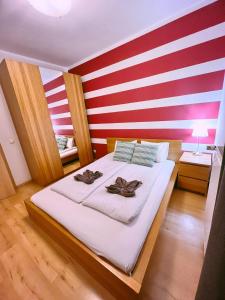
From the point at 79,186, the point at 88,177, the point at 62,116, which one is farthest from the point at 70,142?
the point at 79,186

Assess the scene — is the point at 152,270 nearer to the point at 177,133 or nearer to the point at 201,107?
the point at 177,133

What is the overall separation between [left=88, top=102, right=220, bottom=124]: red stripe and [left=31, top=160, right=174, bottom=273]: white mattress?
1349 mm

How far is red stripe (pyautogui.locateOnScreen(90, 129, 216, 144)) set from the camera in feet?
6.96

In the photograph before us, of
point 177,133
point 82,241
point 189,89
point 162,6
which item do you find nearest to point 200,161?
point 177,133

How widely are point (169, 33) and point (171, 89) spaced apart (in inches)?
31.4

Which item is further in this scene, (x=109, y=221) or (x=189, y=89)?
(x=189, y=89)

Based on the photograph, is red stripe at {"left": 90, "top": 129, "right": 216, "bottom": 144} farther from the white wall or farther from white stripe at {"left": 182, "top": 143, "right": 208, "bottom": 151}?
the white wall

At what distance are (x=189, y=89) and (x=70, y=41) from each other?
7.23 feet

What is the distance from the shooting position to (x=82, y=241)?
113cm

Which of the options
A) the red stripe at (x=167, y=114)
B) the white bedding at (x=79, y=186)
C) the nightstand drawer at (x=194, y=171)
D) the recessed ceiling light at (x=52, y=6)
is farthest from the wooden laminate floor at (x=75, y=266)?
the recessed ceiling light at (x=52, y=6)

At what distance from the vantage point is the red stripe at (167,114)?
1980 mm

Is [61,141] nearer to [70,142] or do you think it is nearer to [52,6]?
[70,142]

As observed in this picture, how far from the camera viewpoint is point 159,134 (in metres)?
2.56

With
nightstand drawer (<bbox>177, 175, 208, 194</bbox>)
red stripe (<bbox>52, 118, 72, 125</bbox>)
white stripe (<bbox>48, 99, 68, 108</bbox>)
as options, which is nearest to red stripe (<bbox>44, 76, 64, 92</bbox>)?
white stripe (<bbox>48, 99, 68, 108</bbox>)
